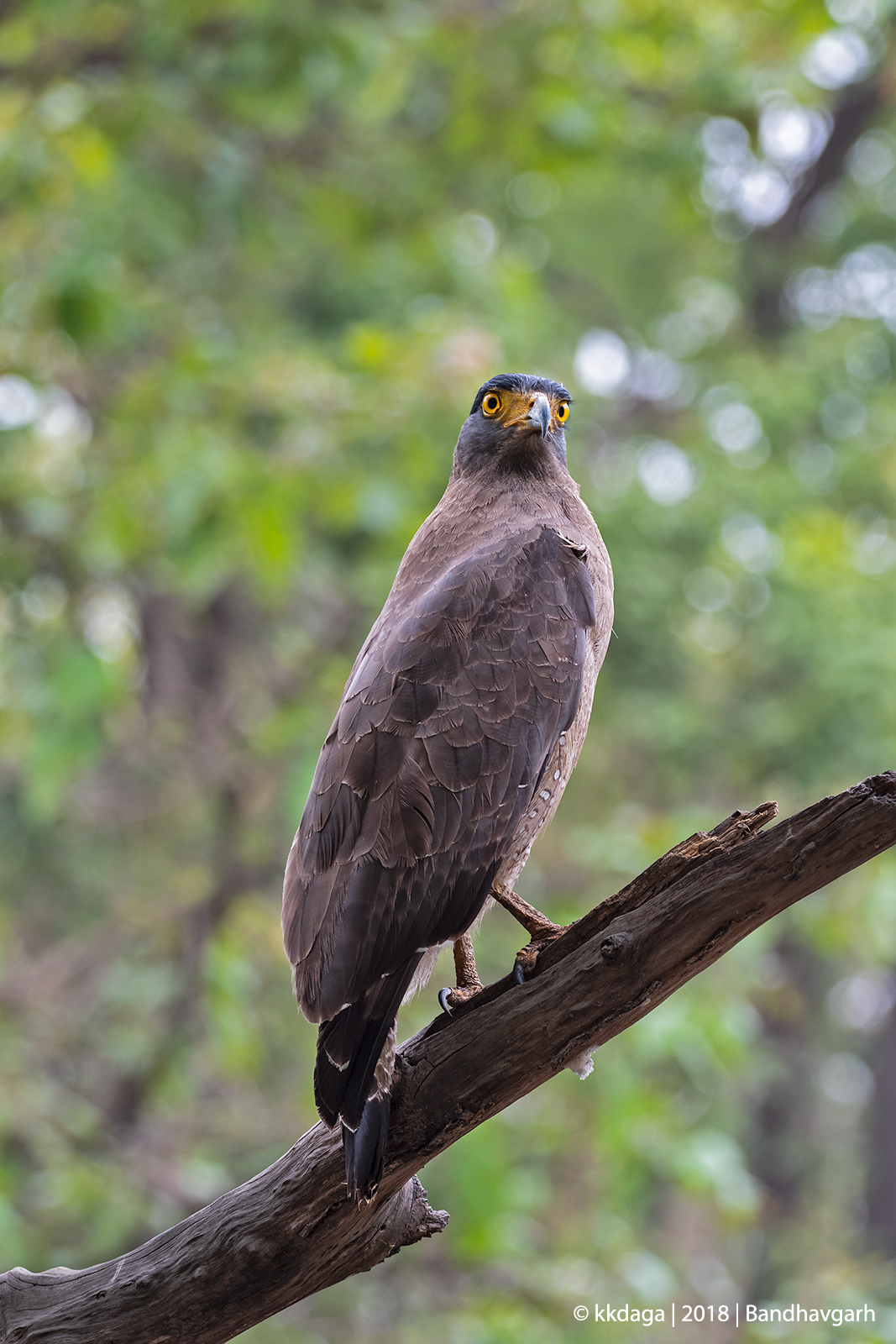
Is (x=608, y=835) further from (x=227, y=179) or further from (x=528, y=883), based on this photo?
(x=227, y=179)

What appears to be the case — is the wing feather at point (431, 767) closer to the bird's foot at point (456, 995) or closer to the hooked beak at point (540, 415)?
the bird's foot at point (456, 995)

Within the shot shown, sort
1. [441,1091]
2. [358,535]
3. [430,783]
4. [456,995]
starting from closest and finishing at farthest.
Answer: [441,1091] < [430,783] < [456,995] < [358,535]

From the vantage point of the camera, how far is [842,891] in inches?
298

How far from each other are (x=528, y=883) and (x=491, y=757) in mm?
6148

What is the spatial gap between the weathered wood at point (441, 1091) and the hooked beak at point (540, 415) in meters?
1.30

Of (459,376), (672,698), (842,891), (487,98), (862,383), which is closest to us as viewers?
(459,376)

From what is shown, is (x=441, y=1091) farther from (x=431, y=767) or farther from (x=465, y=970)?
(x=431, y=767)

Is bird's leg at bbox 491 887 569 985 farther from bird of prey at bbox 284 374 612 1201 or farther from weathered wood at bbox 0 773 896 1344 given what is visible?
weathered wood at bbox 0 773 896 1344

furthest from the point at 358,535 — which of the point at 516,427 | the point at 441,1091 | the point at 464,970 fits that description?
the point at 441,1091

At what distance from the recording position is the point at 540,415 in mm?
3359

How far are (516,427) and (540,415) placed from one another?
8 cm

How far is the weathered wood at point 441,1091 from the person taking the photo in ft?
7.95

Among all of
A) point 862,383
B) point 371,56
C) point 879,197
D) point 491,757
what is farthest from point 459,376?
point 879,197

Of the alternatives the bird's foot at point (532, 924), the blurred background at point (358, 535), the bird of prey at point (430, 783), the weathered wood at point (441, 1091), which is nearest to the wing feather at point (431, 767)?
the bird of prey at point (430, 783)
